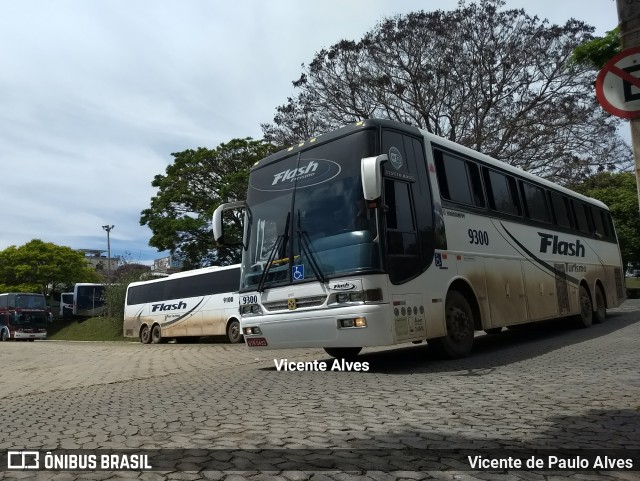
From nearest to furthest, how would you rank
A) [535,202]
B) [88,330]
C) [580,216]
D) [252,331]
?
[252,331], [535,202], [580,216], [88,330]

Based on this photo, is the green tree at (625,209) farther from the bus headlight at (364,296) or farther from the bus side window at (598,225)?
the bus headlight at (364,296)

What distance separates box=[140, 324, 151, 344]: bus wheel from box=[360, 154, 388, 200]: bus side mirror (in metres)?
21.6

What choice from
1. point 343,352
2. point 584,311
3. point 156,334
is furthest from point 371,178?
point 156,334

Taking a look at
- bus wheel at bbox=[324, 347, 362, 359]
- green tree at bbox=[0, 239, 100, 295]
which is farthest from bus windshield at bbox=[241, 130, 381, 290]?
green tree at bbox=[0, 239, 100, 295]

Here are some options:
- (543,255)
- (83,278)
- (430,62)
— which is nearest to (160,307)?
(430,62)

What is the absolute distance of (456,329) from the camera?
28.6ft

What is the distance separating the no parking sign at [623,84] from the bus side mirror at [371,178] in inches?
131

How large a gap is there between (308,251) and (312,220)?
45 centimetres

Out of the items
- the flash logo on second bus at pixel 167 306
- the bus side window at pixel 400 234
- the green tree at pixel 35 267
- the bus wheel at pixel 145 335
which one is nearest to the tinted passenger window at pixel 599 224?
the bus side window at pixel 400 234

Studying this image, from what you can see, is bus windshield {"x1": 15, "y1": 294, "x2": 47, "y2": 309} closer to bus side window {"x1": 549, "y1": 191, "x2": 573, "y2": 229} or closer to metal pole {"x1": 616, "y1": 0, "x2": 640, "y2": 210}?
bus side window {"x1": 549, "y1": 191, "x2": 573, "y2": 229}

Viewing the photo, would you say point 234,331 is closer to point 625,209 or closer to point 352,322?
point 352,322

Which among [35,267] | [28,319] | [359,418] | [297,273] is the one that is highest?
[35,267]

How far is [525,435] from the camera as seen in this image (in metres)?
4.27

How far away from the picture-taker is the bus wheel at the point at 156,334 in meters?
25.5
